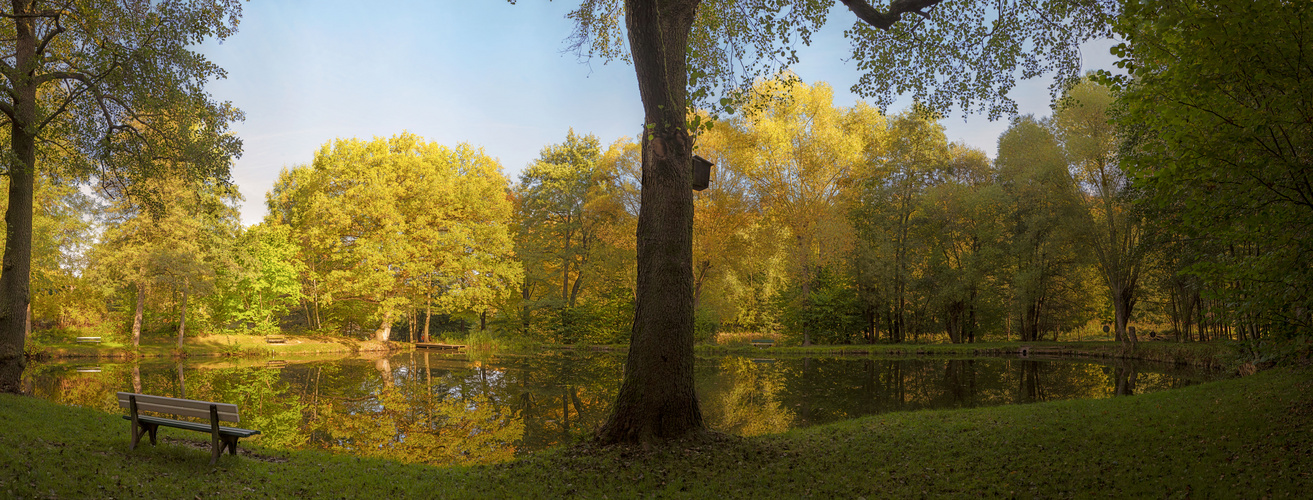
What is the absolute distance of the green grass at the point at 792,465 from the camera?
17.4 feet

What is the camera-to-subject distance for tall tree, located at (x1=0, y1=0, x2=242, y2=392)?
963 cm

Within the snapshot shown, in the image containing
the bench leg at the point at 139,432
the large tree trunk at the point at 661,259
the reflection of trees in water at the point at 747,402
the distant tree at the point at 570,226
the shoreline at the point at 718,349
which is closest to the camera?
the bench leg at the point at 139,432

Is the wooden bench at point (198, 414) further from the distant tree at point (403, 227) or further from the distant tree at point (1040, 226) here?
the distant tree at point (1040, 226)

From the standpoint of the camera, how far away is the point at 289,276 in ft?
84.6

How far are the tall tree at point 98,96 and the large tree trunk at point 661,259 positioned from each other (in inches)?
331

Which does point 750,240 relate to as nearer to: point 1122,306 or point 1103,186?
point 1103,186

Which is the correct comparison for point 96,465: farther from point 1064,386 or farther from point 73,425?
point 1064,386

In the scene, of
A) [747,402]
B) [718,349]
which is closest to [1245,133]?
[747,402]

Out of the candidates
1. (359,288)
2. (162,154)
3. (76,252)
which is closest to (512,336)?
(359,288)

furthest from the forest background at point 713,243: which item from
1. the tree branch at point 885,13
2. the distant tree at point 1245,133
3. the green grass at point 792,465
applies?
the distant tree at point 1245,133

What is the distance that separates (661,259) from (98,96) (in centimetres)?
994

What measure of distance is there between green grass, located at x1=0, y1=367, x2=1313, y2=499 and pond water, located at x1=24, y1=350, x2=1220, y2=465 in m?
1.96

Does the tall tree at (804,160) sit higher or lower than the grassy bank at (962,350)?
higher

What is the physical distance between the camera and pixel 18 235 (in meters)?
9.75
